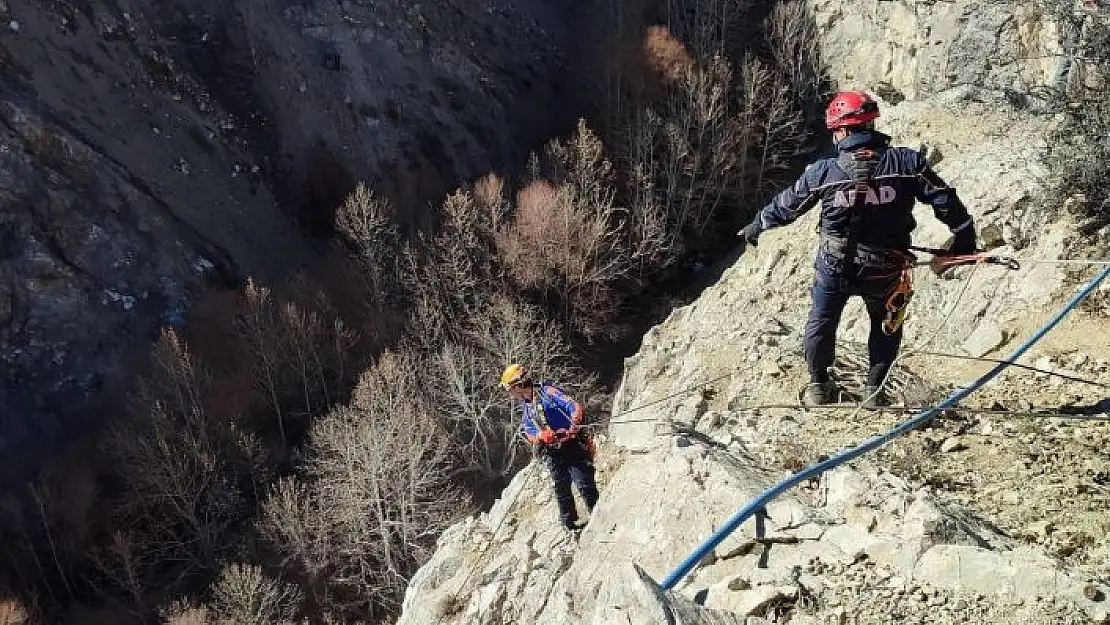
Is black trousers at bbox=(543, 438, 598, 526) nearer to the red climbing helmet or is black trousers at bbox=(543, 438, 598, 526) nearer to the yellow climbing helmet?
the yellow climbing helmet

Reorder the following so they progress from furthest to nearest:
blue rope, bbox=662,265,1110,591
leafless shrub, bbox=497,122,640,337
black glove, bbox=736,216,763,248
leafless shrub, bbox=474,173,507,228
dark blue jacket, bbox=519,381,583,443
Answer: leafless shrub, bbox=474,173,507,228, leafless shrub, bbox=497,122,640,337, dark blue jacket, bbox=519,381,583,443, black glove, bbox=736,216,763,248, blue rope, bbox=662,265,1110,591

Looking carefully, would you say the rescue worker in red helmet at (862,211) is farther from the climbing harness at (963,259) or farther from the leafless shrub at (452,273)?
the leafless shrub at (452,273)

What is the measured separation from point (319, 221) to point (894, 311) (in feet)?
93.2

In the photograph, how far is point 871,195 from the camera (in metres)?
6.13

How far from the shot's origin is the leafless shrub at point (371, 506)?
2392 cm

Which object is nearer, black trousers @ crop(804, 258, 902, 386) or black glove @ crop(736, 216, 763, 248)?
black trousers @ crop(804, 258, 902, 386)

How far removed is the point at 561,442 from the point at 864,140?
4.34m

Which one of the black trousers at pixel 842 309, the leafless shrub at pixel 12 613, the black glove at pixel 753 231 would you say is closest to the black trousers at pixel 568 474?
the black trousers at pixel 842 309

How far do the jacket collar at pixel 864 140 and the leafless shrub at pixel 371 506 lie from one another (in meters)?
19.6

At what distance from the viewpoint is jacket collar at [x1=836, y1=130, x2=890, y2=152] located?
6.04m

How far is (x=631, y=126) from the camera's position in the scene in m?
32.2

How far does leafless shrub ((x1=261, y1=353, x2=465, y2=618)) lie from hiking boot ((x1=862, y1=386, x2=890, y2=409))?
18.4 m

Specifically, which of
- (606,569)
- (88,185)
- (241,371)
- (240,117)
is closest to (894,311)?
(606,569)

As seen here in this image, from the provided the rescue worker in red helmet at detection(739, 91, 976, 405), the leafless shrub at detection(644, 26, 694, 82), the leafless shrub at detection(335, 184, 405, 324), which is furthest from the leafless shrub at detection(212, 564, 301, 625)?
the leafless shrub at detection(644, 26, 694, 82)
